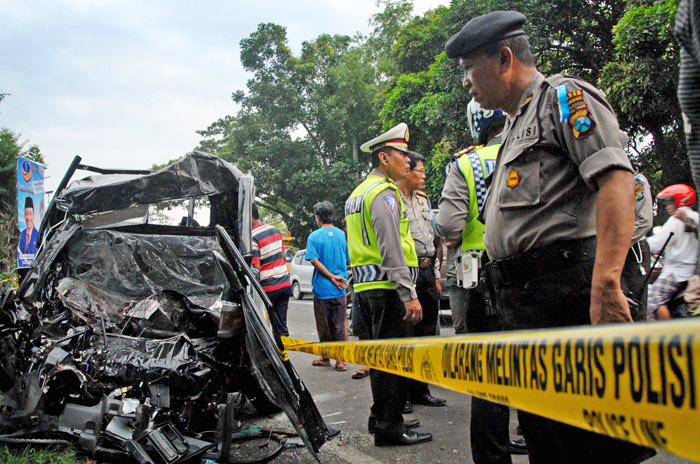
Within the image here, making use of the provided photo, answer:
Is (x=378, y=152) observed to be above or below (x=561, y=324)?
above

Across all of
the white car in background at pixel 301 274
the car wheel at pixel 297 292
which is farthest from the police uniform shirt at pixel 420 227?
the car wheel at pixel 297 292

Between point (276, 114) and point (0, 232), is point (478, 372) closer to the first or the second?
point (0, 232)

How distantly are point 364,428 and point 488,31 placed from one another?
9.45ft

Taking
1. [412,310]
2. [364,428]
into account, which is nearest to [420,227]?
[412,310]

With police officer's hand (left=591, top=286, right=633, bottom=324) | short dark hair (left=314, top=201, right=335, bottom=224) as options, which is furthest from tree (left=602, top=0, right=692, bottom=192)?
police officer's hand (left=591, top=286, right=633, bottom=324)

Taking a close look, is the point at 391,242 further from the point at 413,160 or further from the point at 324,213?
the point at 324,213

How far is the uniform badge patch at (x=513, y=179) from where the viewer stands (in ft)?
5.69

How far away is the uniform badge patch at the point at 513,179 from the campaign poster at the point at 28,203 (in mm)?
7527

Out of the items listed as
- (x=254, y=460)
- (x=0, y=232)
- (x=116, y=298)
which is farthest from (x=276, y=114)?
(x=254, y=460)

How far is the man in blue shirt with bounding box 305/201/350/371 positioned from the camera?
569 centimetres

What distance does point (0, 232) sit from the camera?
18.9 metres

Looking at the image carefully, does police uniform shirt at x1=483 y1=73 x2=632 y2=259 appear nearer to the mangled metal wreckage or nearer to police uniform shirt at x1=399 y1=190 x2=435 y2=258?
the mangled metal wreckage

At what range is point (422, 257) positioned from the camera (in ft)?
12.9

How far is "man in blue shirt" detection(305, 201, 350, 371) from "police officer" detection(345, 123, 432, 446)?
209 cm
